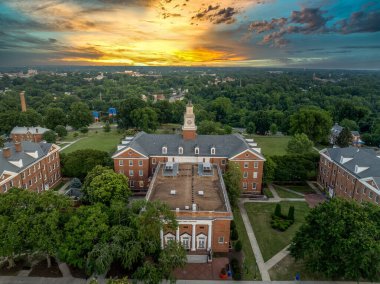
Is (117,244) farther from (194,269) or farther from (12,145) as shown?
(12,145)

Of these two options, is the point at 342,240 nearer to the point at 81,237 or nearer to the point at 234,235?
the point at 234,235

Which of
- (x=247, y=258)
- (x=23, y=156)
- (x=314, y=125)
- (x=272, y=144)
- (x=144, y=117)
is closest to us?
(x=247, y=258)

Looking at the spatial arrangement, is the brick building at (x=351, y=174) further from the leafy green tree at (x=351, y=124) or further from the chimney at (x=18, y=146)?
the chimney at (x=18, y=146)

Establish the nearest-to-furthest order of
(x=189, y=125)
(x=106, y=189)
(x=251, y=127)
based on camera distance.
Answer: (x=106, y=189) → (x=189, y=125) → (x=251, y=127)

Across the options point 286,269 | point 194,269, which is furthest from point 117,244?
point 286,269

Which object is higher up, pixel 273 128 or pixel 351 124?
pixel 351 124

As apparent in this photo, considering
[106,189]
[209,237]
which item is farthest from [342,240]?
[106,189]

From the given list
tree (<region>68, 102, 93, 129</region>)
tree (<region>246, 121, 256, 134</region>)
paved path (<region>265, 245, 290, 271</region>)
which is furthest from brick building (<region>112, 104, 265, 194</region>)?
tree (<region>68, 102, 93, 129</region>)
